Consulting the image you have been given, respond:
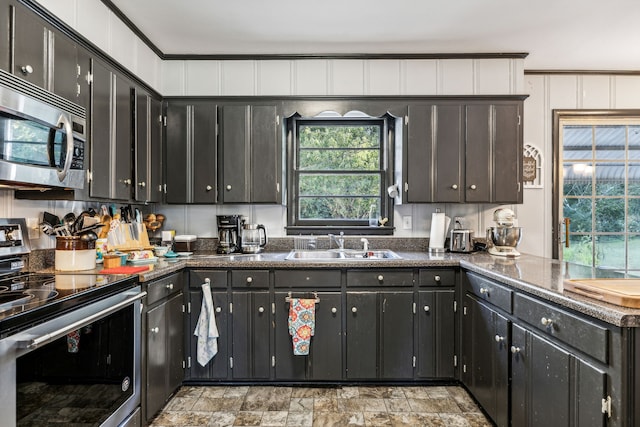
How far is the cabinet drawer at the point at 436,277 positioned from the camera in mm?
2584

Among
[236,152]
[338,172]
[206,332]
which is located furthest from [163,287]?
[338,172]

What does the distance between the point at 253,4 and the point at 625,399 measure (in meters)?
2.63

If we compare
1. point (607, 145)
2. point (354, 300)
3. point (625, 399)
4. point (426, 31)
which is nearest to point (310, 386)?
point (354, 300)

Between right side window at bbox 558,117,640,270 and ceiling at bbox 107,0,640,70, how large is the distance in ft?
1.97

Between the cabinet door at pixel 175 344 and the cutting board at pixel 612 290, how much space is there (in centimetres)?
217

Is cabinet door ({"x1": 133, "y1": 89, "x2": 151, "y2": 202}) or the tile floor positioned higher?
cabinet door ({"x1": 133, "y1": 89, "x2": 151, "y2": 202})

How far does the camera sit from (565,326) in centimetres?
147

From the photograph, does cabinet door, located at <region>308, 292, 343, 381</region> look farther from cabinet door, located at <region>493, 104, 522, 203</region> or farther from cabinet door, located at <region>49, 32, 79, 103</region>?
cabinet door, located at <region>49, 32, 79, 103</region>

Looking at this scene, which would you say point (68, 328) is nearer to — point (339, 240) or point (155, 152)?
point (155, 152)

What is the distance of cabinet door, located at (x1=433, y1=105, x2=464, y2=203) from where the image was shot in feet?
9.60

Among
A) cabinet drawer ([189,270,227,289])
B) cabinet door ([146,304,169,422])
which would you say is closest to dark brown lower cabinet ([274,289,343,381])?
cabinet drawer ([189,270,227,289])

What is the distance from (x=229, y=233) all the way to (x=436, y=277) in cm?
159

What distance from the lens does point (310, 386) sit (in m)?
2.60

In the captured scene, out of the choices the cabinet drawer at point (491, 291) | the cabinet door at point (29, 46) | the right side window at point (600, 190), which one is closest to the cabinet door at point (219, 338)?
the cabinet door at point (29, 46)
